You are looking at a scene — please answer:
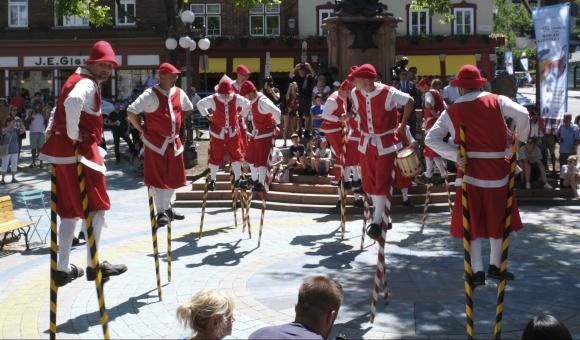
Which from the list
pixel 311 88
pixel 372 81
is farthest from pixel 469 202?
pixel 311 88

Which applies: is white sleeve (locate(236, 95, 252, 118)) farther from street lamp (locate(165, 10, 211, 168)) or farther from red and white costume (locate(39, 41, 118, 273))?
street lamp (locate(165, 10, 211, 168))

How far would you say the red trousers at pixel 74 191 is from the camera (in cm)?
715

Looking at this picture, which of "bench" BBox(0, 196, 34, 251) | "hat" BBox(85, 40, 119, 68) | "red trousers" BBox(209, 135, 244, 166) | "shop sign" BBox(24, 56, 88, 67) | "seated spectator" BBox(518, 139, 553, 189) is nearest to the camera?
"hat" BBox(85, 40, 119, 68)

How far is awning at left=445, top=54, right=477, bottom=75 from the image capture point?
45438mm

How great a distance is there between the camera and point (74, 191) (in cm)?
722

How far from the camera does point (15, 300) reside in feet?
28.1

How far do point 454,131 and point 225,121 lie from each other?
6512 mm

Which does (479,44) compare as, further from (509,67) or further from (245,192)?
(245,192)

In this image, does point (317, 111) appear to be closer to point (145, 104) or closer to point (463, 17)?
point (145, 104)

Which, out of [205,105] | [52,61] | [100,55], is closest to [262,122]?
[205,105]

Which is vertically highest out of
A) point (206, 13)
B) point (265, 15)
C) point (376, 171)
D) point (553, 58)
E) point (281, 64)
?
point (206, 13)

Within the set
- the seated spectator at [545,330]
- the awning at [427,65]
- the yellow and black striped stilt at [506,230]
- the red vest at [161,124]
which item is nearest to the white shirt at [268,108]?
the red vest at [161,124]

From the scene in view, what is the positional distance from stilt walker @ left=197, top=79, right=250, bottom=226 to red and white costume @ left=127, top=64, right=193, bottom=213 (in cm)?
337

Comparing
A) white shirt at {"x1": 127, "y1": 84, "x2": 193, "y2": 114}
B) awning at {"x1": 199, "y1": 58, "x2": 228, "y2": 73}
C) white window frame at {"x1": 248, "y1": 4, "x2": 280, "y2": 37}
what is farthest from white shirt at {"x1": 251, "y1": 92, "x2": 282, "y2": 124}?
white window frame at {"x1": 248, "y1": 4, "x2": 280, "y2": 37}
